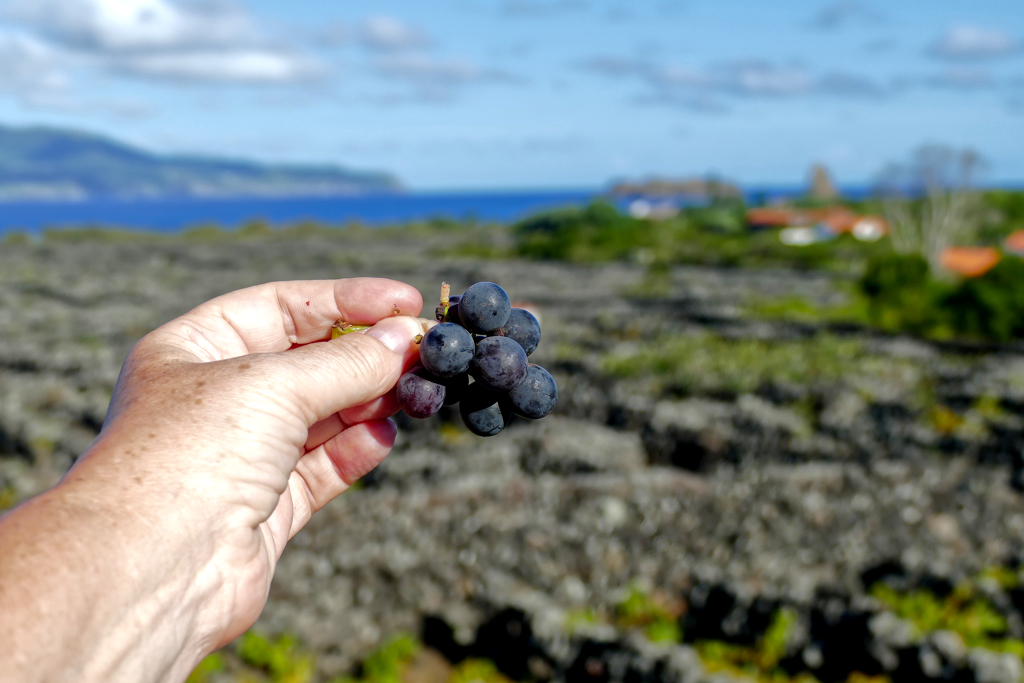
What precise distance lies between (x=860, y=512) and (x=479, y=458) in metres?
5.68

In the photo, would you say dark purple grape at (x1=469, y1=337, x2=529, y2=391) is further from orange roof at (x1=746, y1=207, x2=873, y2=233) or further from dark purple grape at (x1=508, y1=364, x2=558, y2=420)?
orange roof at (x1=746, y1=207, x2=873, y2=233)

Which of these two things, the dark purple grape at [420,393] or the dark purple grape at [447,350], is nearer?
the dark purple grape at [447,350]

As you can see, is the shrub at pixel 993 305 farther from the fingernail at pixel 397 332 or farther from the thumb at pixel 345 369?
the thumb at pixel 345 369

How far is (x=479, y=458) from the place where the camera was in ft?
39.3

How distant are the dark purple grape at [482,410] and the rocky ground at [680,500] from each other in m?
5.19

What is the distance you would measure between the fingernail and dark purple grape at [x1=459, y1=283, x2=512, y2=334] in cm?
38

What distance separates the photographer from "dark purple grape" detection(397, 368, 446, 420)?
2703 millimetres

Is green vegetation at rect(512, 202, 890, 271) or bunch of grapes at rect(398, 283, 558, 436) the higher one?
bunch of grapes at rect(398, 283, 558, 436)

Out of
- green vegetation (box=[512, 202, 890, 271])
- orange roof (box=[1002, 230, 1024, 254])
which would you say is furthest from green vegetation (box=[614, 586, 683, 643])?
orange roof (box=[1002, 230, 1024, 254])

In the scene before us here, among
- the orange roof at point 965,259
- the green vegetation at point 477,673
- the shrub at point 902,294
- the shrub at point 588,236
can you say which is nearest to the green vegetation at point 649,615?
the green vegetation at point 477,673

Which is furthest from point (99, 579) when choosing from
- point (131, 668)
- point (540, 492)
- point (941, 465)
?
point (941, 465)

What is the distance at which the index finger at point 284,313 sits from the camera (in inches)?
124

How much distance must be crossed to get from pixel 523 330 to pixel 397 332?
520mm

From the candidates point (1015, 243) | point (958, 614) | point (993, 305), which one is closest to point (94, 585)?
point (958, 614)
